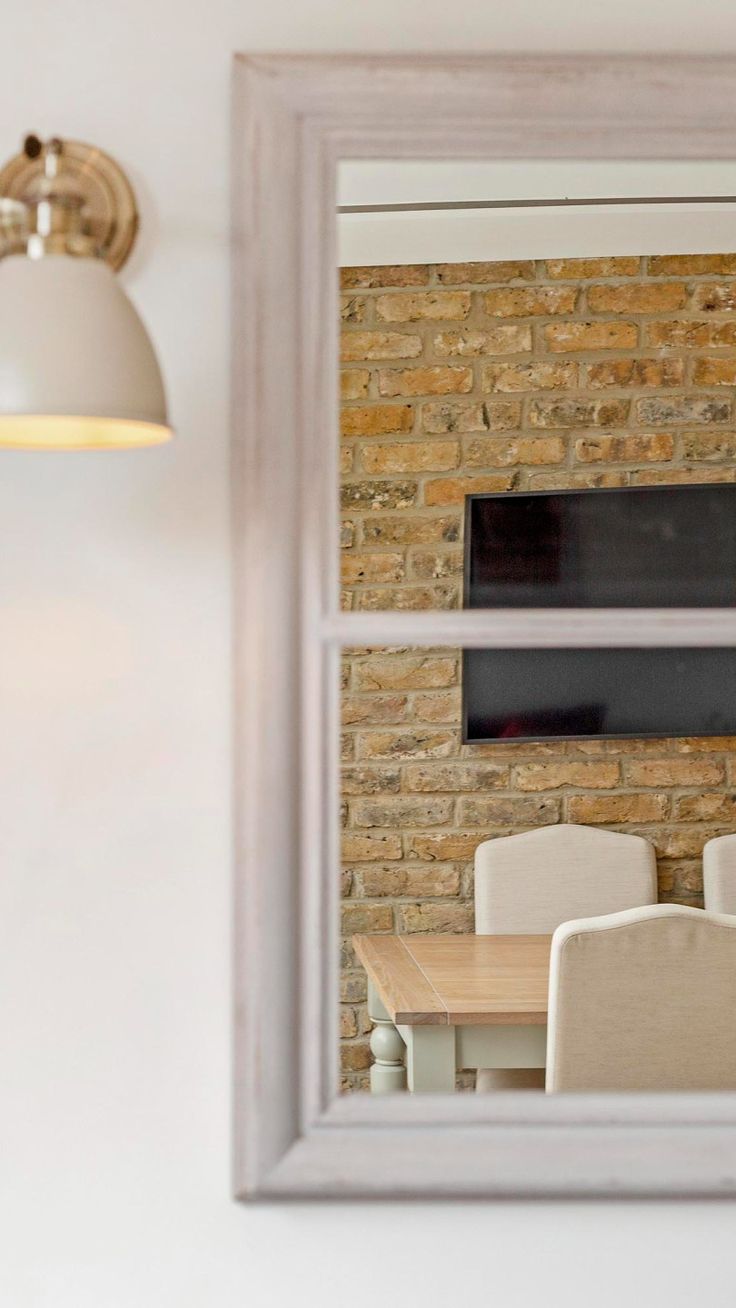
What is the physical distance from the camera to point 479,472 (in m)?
3.06

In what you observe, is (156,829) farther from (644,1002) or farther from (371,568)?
(371,568)

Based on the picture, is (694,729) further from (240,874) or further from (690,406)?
(240,874)

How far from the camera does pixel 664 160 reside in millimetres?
A: 1083

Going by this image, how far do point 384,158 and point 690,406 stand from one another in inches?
82.9

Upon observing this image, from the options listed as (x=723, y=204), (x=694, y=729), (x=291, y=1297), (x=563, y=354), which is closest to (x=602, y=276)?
(x=563, y=354)

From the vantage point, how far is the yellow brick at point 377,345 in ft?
9.74

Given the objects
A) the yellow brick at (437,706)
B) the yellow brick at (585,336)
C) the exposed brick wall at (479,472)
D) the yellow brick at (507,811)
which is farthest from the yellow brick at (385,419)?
the yellow brick at (507,811)

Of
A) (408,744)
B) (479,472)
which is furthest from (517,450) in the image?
(408,744)

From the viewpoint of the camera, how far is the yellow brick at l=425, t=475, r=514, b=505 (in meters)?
3.05

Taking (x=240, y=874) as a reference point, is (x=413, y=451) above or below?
above

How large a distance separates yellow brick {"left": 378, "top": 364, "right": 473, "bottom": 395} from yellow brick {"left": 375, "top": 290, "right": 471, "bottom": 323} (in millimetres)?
121

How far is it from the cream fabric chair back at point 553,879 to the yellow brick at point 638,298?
49.1 inches

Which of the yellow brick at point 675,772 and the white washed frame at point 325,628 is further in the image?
the yellow brick at point 675,772

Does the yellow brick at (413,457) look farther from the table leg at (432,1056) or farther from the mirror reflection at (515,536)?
the table leg at (432,1056)
